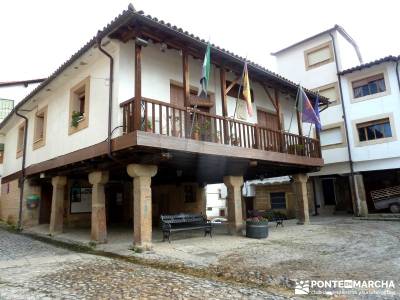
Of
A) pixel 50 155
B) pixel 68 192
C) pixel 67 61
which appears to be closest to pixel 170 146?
pixel 67 61

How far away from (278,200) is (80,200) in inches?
486

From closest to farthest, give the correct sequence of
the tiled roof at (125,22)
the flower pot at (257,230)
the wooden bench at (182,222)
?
the tiled roof at (125,22), the wooden bench at (182,222), the flower pot at (257,230)

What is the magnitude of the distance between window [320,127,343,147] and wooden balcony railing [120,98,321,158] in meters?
6.42

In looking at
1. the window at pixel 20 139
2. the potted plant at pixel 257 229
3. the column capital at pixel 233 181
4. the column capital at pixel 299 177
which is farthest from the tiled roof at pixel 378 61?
the window at pixel 20 139

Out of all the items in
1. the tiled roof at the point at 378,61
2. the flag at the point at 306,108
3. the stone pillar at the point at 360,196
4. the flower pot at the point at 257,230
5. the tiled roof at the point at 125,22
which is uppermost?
the tiled roof at the point at 378,61

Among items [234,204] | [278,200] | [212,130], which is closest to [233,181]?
[234,204]

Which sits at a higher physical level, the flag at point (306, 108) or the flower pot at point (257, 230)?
the flag at point (306, 108)

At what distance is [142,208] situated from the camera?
24.7ft

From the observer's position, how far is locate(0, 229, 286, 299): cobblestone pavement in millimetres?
4332

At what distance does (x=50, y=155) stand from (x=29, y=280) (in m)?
6.68

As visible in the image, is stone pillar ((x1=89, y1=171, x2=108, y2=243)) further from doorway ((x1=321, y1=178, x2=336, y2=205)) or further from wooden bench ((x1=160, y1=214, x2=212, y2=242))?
doorway ((x1=321, y1=178, x2=336, y2=205))

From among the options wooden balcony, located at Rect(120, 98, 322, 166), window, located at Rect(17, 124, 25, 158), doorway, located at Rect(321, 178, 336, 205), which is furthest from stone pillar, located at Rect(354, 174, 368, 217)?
window, located at Rect(17, 124, 25, 158)

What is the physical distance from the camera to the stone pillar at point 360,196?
16.2 m

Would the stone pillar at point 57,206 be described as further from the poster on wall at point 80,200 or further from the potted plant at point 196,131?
the potted plant at point 196,131
